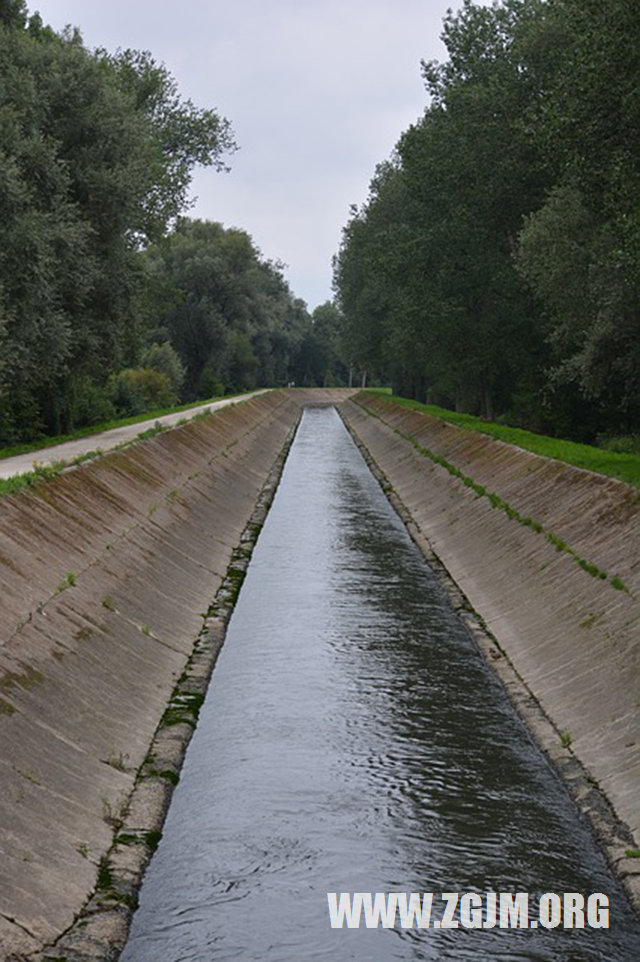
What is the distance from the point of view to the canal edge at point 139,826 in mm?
9188

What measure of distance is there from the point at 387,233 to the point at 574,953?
51274mm

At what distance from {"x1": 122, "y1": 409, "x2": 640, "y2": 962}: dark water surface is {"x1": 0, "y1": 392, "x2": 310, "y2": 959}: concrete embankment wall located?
78cm

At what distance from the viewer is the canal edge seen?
9188 mm

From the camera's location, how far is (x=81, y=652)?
1549 cm

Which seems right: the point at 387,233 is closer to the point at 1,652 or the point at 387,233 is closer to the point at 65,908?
the point at 1,652

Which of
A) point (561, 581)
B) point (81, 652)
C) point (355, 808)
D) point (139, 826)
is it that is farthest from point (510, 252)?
point (139, 826)

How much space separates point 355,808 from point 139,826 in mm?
2267

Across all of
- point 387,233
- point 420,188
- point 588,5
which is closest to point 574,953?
point 588,5

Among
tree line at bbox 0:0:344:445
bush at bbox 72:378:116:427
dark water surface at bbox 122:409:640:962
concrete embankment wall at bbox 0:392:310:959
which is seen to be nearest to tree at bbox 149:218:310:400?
tree line at bbox 0:0:344:445

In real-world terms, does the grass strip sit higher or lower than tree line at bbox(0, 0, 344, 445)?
lower

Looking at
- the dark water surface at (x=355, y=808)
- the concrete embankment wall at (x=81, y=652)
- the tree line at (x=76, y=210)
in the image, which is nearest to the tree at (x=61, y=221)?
the tree line at (x=76, y=210)

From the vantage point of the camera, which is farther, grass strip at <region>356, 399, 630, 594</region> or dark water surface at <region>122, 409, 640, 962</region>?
grass strip at <region>356, 399, 630, 594</region>

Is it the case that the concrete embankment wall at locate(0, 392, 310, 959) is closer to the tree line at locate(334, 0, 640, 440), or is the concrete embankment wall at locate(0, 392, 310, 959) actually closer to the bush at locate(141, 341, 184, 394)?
the tree line at locate(334, 0, 640, 440)

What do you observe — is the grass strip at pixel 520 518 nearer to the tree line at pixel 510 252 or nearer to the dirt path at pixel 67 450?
the tree line at pixel 510 252
